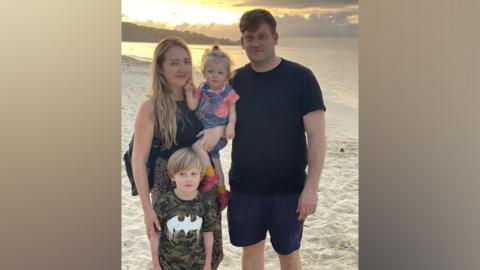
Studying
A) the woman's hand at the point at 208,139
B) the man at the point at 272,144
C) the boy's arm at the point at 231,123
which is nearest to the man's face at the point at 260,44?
the man at the point at 272,144

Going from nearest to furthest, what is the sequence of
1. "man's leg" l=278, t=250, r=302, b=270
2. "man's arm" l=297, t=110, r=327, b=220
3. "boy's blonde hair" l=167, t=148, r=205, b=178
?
"boy's blonde hair" l=167, t=148, r=205, b=178 → "man's arm" l=297, t=110, r=327, b=220 → "man's leg" l=278, t=250, r=302, b=270

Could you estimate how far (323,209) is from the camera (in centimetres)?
368

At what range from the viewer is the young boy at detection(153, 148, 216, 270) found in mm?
2471

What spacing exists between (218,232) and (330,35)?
1265mm

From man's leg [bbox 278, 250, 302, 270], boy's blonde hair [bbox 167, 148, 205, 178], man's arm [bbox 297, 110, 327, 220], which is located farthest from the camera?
man's leg [bbox 278, 250, 302, 270]

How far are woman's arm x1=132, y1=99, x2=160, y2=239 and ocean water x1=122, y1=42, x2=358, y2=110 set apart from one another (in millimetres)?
265

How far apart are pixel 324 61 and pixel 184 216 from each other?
1.12 m

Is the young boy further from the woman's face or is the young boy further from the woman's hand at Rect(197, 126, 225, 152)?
the woman's face

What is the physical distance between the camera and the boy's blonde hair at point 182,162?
A: 2.46 meters

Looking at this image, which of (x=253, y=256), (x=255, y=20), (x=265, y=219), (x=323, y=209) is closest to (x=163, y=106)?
(x=255, y=20)

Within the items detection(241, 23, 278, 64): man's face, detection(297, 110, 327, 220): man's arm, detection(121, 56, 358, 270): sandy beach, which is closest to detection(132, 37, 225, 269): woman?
detection(121, 56, 358, 270): sandy beach

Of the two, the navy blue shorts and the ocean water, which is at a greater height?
the ocean water
